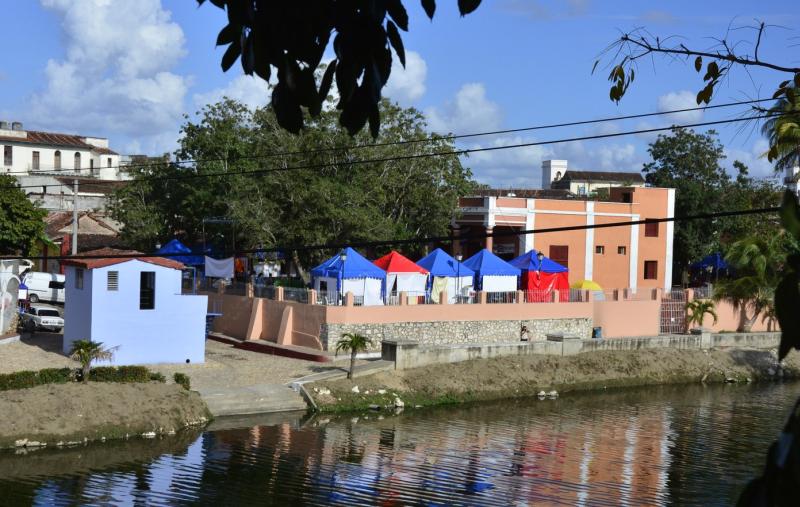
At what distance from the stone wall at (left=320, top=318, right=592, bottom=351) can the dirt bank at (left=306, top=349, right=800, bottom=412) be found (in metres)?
2.35

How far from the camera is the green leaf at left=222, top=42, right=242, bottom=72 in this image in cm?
511

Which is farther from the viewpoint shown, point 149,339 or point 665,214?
point 665,214

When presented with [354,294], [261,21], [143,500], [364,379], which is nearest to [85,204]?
[354,294]

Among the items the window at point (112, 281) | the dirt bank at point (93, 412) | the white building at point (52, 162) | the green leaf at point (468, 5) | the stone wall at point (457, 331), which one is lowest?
the dirt bank at point (93, 412)

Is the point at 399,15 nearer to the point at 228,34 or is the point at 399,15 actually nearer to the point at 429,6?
the point at 429,6

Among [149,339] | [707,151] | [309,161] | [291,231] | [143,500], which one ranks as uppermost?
[707,151]

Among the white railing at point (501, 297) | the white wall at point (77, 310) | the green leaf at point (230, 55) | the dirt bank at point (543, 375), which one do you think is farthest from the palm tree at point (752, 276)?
the green leaf at point (230, 55)

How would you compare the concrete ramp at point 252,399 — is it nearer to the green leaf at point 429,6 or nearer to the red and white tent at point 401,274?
the red and white tent at point 401,274

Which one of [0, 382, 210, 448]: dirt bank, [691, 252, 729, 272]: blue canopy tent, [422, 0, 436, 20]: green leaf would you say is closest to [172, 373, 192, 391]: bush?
[0, 382, 210, 448]: dirt bank

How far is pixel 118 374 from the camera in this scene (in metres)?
25.8

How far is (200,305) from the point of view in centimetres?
3133

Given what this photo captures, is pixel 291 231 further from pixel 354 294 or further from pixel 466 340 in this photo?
pixel 466 340

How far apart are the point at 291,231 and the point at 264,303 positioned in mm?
4038

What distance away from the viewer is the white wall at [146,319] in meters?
29.7
